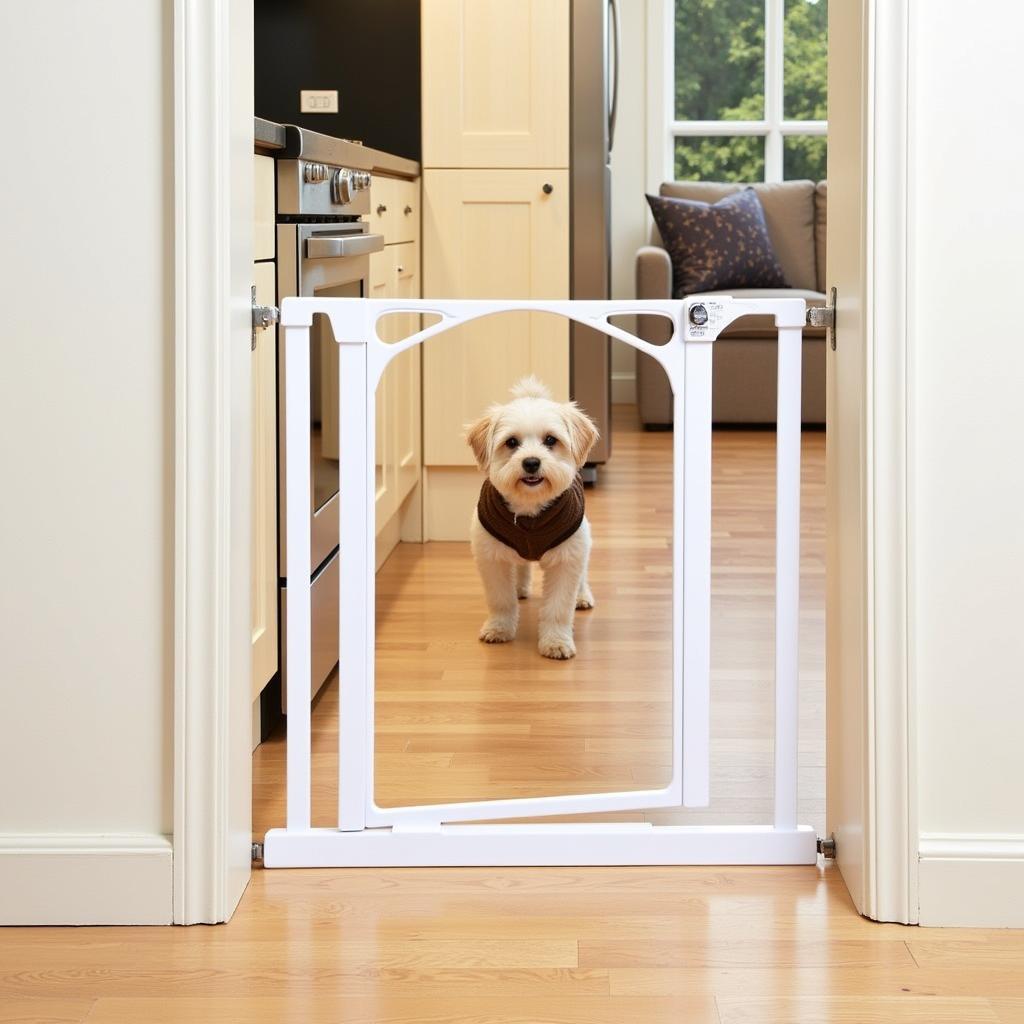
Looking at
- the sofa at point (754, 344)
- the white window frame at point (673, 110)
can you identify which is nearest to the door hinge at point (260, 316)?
the sofa at point (754, 344)

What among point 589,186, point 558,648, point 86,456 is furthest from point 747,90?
point 86,456

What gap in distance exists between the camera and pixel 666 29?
6.97 m

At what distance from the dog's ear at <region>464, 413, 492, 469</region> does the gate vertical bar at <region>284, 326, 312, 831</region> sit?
3.44ft

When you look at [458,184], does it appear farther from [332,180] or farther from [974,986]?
[974,986]

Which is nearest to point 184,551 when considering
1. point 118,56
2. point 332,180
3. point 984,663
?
point 118,56

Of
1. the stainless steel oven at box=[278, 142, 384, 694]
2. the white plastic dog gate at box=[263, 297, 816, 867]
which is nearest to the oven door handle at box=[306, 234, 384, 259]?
the stainless steel oven at box=[278, 142, 384, 694]

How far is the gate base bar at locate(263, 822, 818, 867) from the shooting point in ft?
6.05

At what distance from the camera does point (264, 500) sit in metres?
2.28

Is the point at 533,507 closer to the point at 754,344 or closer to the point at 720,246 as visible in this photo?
the point at 754,344

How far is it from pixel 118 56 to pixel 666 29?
5794 mm

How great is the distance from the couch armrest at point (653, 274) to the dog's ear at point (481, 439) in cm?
332

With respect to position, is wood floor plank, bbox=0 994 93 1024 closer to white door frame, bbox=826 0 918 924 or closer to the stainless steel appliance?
white door frame, bbox=826 0 918 924

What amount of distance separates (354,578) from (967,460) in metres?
0.76

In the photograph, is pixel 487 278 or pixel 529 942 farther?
pixel 487 278
